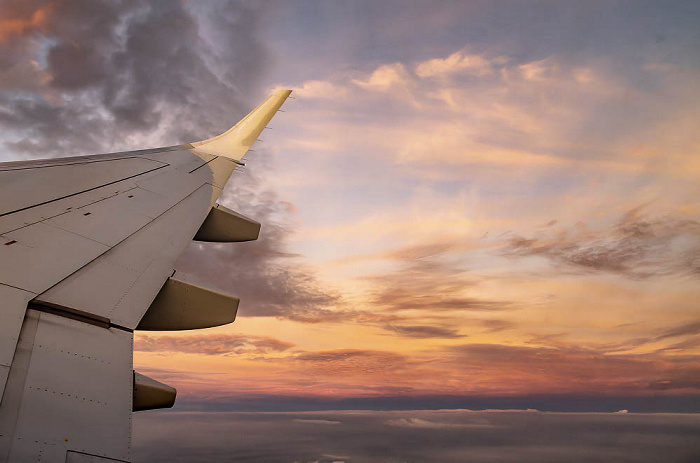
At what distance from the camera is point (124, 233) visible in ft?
18.6

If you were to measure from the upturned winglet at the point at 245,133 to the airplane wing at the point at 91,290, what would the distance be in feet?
4.41

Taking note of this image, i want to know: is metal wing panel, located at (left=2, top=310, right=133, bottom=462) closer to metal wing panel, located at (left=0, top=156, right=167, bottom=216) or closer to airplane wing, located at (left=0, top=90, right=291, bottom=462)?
airplane wing, located at (left=0, top=90, right=291, bottom=462)

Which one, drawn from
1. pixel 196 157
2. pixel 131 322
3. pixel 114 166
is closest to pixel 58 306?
pixel 131 322

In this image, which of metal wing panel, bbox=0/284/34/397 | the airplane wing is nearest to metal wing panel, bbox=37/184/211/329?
the airplane wing

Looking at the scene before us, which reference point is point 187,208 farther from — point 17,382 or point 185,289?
point 17,382

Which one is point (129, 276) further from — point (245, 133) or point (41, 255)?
point (245, 133)

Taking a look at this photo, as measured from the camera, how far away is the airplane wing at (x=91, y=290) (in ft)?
9.39

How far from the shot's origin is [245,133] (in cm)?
1030

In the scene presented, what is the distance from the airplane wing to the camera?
2861 millimetres

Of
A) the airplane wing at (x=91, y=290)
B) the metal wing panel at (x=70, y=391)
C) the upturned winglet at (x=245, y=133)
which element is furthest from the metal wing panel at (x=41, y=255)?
the upturned winglet at (x=245, y=133)

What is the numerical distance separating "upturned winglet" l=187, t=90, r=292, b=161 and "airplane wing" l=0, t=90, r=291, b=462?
1.35 m

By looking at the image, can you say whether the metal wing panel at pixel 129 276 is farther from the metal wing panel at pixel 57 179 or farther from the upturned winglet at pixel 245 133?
the upturned winglet at pixel 245 133

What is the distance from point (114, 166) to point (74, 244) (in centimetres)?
392

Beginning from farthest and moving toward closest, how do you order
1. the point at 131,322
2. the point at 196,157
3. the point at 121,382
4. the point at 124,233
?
the point at 196,157 → the point at 124,233 → the point at 131,322 → the point at 121,382
